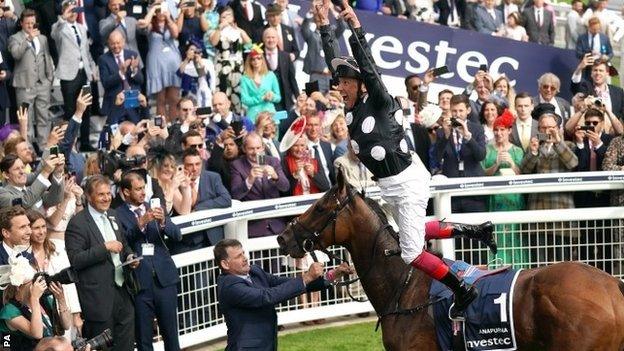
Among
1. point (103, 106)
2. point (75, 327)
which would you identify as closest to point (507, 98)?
point (103, 106)

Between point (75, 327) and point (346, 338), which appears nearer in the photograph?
point (75, 327)

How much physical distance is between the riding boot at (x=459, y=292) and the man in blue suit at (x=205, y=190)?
3335 mm

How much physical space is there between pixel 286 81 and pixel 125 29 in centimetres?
191

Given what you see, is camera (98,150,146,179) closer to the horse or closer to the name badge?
the name badge

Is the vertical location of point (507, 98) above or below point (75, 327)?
above

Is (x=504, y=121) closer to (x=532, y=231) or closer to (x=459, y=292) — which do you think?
(x=532, y=231)

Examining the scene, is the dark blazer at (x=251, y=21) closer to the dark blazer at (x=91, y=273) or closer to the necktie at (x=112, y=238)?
the necktie at (x=112, y=238)

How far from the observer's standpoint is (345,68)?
9328 millimetres

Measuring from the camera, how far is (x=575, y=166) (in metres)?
13.5

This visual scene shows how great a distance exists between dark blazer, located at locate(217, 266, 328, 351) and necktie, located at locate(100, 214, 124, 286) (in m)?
0.94

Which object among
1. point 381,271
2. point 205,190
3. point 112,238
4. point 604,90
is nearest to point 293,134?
point 205,190

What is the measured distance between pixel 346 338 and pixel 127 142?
8.78ft

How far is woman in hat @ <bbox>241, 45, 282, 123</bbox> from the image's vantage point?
15.8 meters

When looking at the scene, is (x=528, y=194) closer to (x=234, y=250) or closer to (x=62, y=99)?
(x=234, y=250)
